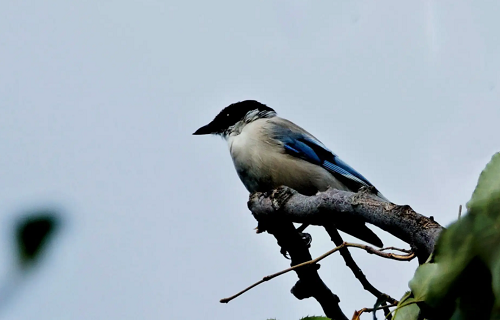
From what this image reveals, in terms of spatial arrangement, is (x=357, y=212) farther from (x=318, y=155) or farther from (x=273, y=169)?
(x=318, y=155)

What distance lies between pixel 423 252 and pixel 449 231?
120cm

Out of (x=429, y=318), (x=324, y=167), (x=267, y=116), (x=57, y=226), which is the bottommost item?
(x=429, y=318)

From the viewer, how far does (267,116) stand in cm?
673

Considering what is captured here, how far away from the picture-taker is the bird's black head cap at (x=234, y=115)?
6.56 m

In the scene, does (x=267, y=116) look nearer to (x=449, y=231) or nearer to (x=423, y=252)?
(x=423, y=252)

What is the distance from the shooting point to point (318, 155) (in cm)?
595

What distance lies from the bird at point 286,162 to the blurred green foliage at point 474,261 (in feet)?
13.1

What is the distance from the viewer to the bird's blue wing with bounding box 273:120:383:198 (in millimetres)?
5711

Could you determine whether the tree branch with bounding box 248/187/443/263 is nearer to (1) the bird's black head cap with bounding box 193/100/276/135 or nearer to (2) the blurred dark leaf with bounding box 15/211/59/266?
(2) the blurred dark leaf with bounding box 15/211/59/266

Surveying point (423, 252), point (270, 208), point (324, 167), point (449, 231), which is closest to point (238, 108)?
point (324, 167)

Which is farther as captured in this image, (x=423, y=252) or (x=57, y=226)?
(x=423, y=252)

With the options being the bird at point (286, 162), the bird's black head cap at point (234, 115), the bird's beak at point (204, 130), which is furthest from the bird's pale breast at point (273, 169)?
the bird's beak at point (204, 130)

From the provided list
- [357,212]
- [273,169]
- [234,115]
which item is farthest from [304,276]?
[234,115]

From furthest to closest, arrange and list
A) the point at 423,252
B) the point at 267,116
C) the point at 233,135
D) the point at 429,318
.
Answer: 1. the point at 267,116
2. the point at 233,135
3. the point at 423,252
4. the point at 429,318
